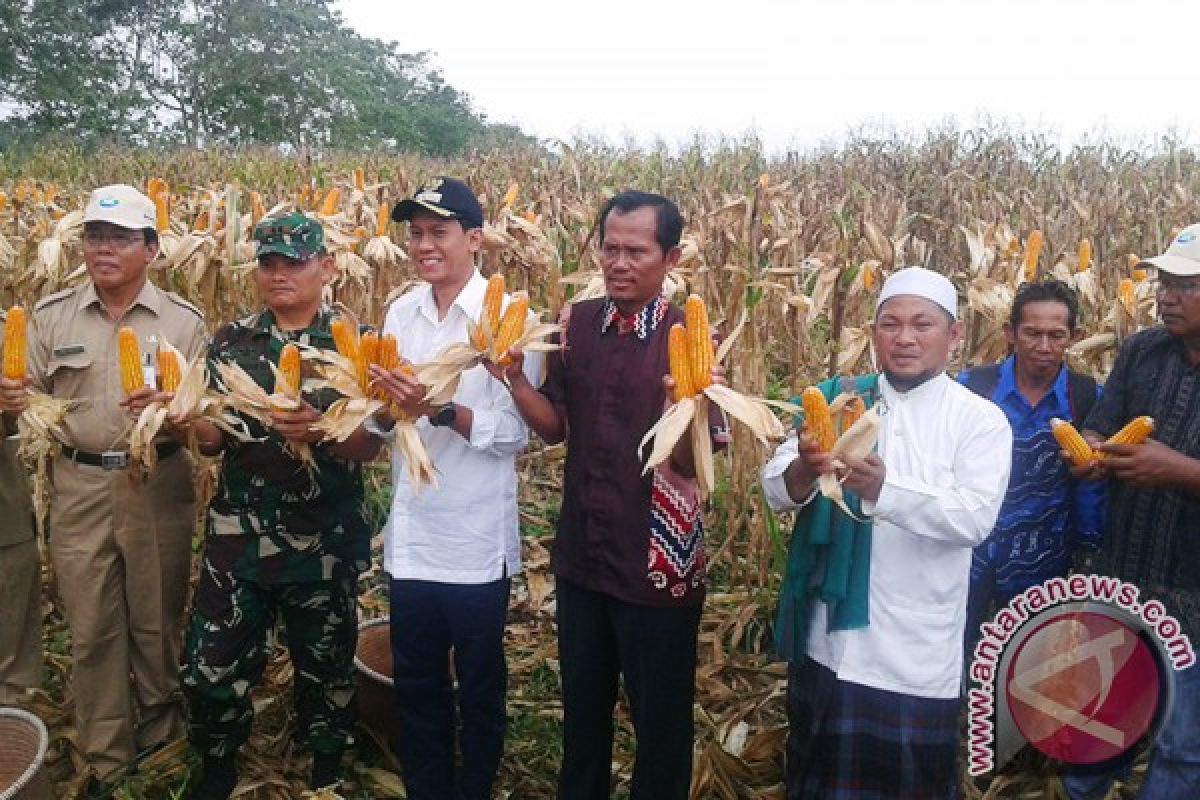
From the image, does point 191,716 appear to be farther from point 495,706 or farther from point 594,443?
point 594,443

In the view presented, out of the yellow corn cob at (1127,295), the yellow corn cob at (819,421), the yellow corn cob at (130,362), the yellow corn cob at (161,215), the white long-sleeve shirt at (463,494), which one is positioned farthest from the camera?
the yellow corn cob at (161,215)

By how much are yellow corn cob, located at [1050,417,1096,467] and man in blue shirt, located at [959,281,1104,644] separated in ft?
1.00

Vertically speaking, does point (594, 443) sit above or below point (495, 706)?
above

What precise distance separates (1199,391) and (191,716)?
3.23 m

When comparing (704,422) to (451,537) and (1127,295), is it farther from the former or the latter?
(1127,295)

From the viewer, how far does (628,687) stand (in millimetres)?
2727

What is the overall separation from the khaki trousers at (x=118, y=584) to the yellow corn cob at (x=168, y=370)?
1.76 ft

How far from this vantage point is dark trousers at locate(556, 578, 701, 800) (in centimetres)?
262

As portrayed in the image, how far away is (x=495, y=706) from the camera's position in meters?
2.93

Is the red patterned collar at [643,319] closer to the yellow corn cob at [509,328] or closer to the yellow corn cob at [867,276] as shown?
the yellow corn cob at [509,328]

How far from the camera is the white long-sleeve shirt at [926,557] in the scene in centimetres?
235

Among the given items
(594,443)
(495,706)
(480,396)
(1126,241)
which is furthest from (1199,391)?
(1126,241)

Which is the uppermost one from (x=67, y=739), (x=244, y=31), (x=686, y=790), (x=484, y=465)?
(x=244, y=31)

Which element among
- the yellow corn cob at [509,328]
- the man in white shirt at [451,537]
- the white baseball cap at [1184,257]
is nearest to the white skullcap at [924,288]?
the white baseball cap at [1184,257]
